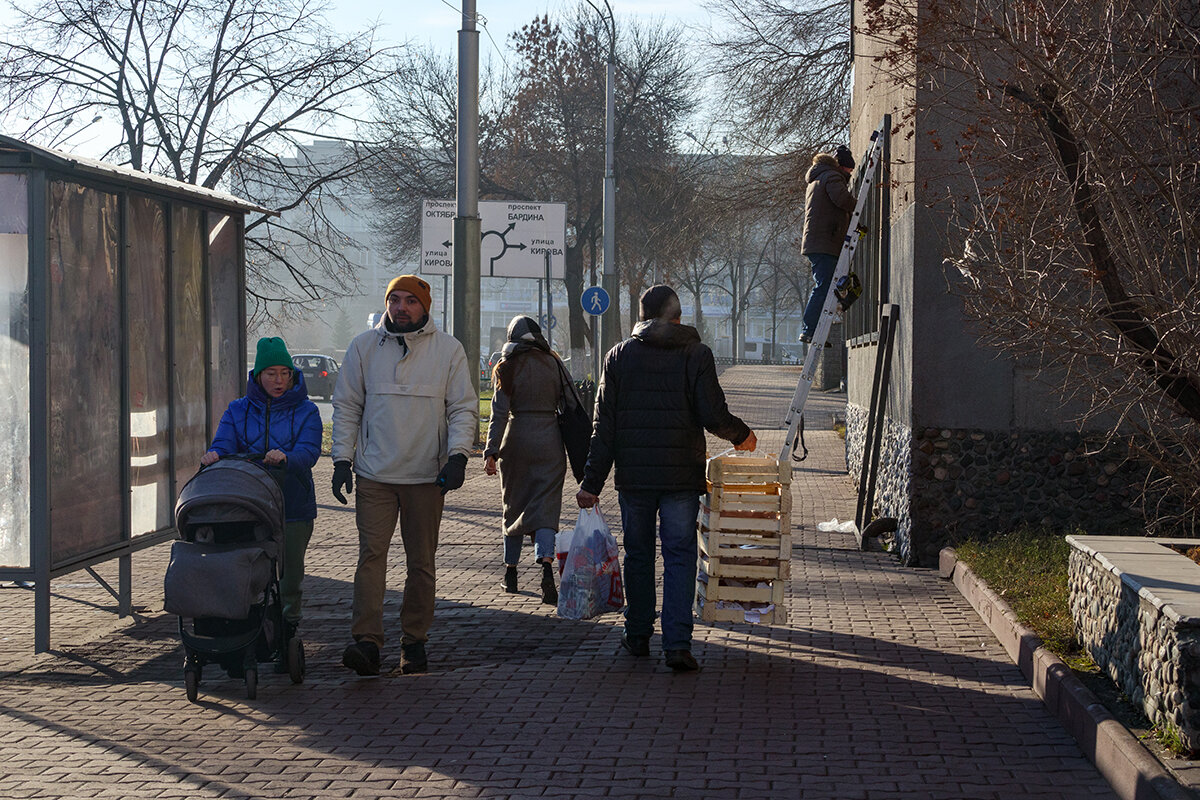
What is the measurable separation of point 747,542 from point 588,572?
34.3 inches

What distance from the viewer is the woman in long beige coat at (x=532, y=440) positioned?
9203 mm

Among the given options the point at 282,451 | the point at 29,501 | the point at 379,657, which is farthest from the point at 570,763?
the point at 29,501

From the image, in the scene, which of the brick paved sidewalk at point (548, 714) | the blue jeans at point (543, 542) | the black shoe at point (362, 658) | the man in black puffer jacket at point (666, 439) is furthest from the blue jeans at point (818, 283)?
the black shoe at point (362, 658)

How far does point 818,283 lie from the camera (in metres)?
12.0

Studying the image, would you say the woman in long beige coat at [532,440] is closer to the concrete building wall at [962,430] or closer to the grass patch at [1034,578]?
the grass patch at [1034,578]

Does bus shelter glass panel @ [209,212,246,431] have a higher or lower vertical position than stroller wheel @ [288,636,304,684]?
higher

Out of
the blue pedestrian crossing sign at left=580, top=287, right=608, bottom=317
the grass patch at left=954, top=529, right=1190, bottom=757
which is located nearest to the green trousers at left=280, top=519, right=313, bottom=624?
the grass patch at left=954, top=529, right=1190, bottom=757

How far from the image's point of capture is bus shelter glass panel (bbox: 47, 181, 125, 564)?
7816 millimetres

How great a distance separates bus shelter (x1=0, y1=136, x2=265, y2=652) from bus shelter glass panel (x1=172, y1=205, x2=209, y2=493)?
1 cm

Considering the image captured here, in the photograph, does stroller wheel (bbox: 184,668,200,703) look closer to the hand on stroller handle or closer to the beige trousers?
the beige trousers

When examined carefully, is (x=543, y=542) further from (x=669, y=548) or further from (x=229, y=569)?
(x=229, y=569)

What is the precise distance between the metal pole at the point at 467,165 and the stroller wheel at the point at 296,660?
8372 millimetres

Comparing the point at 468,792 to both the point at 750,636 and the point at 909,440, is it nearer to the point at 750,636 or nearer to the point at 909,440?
the point at 750,636

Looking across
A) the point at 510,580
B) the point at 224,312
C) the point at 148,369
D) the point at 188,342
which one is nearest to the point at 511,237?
the point at 224,312
